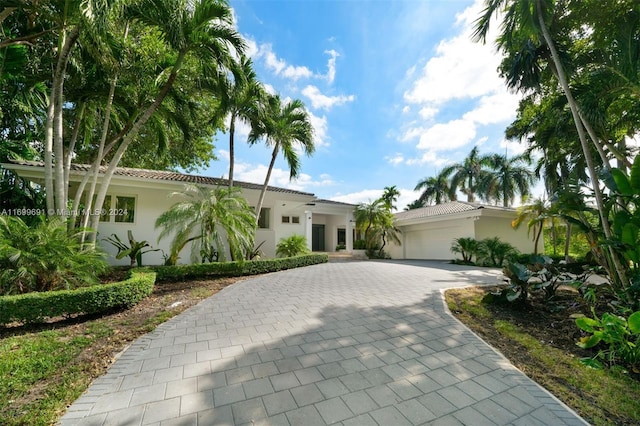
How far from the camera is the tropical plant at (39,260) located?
192 inches

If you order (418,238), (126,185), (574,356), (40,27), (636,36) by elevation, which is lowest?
(574,356)

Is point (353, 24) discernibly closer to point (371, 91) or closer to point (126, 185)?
point (371, 91)

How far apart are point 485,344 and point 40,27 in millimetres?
12676

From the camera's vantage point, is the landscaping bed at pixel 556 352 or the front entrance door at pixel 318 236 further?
the front entrance door at pixel 318 236

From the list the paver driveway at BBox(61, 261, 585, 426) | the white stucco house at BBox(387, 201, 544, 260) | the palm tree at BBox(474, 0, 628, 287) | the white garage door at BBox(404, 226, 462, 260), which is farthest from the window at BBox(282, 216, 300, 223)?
the palm tree at BBox(474, 0, 628, 287)

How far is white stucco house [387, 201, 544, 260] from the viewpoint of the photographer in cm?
1526

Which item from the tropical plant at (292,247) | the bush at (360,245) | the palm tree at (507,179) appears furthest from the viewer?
the palm tree at (507,179)

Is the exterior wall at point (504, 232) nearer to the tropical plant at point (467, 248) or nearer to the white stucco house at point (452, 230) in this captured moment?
the white stucco house at point (452, 230)

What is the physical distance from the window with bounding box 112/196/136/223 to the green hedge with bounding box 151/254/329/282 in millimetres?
4098

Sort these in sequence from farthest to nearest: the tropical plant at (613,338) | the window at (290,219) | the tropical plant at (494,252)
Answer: the window at (290,219), the tropical plant at (494,252), the tropical plant at (613,338)

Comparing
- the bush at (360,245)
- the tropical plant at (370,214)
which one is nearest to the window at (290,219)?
the tropical plant at (370,214)

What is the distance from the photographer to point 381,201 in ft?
58.5

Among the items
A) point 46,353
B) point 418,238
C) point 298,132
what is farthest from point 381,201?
point 46,353

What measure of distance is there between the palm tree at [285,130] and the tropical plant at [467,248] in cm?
1030
